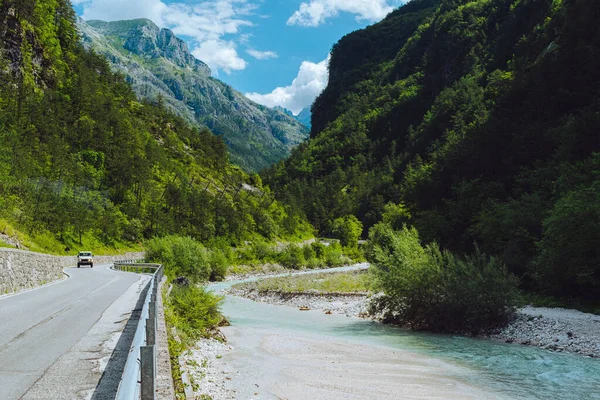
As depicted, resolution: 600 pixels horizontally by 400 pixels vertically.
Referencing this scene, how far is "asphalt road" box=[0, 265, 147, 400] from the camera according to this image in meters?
7.89

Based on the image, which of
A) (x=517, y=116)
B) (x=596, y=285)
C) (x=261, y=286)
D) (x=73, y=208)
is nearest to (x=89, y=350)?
(x=596, y=285)

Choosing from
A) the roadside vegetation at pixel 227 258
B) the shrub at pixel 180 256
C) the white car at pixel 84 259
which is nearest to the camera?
the white car at pixel 84 259

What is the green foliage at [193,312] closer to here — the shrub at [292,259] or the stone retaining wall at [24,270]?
the stone retaining wall at [24,270]

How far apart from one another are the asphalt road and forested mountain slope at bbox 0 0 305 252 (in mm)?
29151

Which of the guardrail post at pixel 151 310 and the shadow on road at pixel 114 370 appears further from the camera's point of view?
the guardrail post at pixel 151 310

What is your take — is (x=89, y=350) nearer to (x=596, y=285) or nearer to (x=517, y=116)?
(x=596, y=285)

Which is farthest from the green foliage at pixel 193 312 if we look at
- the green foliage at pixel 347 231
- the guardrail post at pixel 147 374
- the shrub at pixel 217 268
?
the green foliage at pixel 347 231

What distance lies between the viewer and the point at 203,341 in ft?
68.8

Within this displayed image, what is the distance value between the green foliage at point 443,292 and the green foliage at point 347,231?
315 ft

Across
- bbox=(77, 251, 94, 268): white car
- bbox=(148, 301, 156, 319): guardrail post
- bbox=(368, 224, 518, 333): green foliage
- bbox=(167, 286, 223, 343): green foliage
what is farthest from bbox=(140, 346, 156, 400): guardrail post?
bbox=(77, 251, 94, 268): white car

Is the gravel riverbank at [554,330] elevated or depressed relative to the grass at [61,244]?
depressed

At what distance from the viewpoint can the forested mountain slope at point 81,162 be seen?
5981cm

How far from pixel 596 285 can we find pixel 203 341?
75.2 feet

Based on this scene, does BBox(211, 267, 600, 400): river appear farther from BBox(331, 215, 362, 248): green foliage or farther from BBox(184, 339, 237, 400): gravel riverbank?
BBox(331, 215, 362, 248): green foliage
